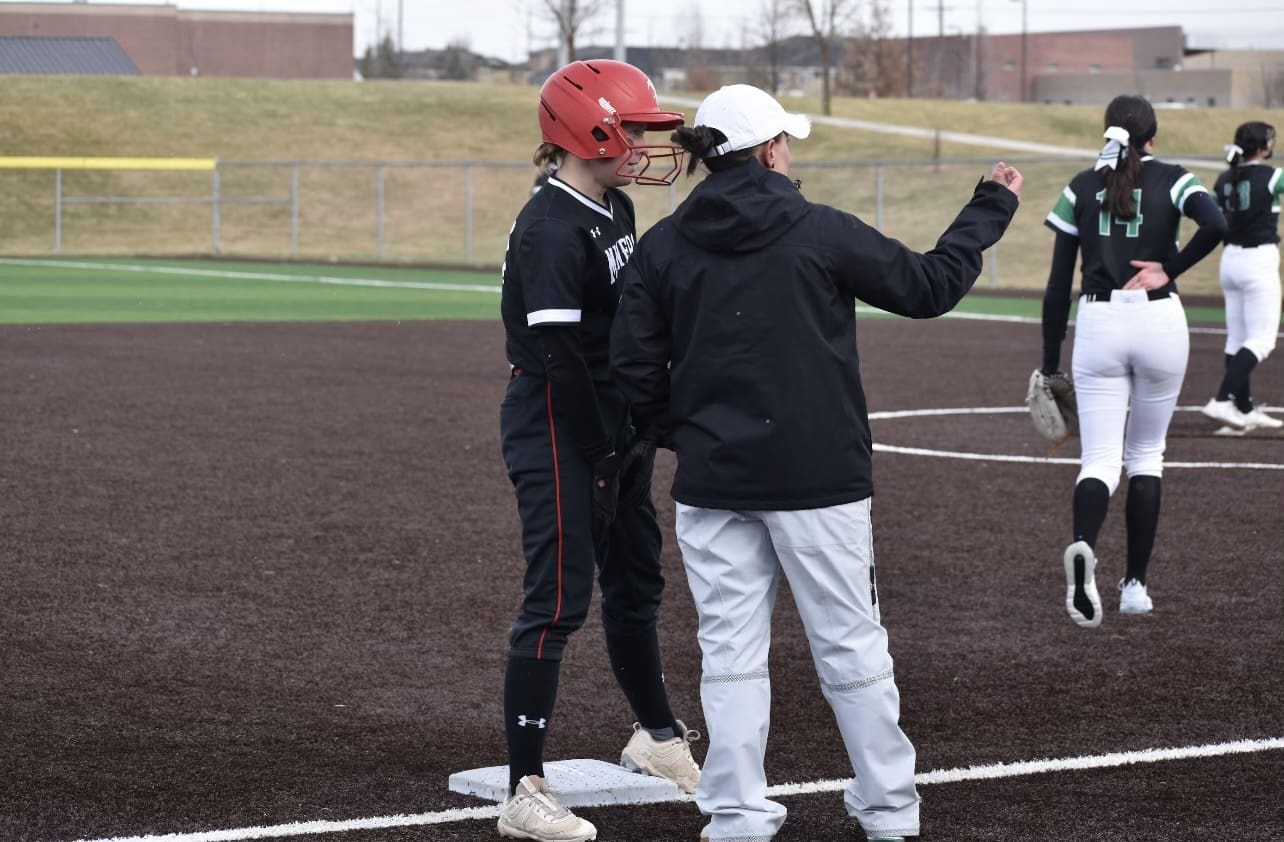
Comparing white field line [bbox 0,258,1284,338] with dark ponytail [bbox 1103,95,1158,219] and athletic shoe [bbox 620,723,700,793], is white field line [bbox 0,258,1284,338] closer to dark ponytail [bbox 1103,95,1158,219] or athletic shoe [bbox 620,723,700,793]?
dark ponytail [bbox 1103,95,1158,219]

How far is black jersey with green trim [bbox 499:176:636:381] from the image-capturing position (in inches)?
192

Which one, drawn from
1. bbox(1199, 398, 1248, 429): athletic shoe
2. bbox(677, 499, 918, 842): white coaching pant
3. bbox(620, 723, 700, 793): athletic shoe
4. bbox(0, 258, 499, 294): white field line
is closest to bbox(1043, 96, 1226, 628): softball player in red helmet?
bbox(620, 723, 700, 793): athletic shoe

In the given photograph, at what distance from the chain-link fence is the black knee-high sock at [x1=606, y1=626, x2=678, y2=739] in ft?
128

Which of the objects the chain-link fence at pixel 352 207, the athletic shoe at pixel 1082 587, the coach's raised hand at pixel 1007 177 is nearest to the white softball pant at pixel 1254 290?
the athletic shoe at pixel 1082 587

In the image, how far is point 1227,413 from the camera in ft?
45.0

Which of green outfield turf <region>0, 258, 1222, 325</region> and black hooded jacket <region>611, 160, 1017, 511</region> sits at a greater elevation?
black hooded jacket <region>611, 160, 1017, 511</region>

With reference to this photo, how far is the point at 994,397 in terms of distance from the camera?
16.2 meters

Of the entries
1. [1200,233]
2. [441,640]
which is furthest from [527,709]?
[1200,233]

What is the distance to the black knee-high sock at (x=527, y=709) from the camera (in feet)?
16.8

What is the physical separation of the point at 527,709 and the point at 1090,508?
3.57 m

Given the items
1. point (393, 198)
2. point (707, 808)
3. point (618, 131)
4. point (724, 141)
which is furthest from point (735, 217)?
point (393, 198)

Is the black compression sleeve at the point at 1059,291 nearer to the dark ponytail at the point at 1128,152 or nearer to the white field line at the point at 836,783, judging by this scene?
the dark ponytail at the point at 1128,152

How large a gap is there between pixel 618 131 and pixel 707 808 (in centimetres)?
186

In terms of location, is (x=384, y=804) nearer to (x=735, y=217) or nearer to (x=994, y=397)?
(x=735, y=217)
